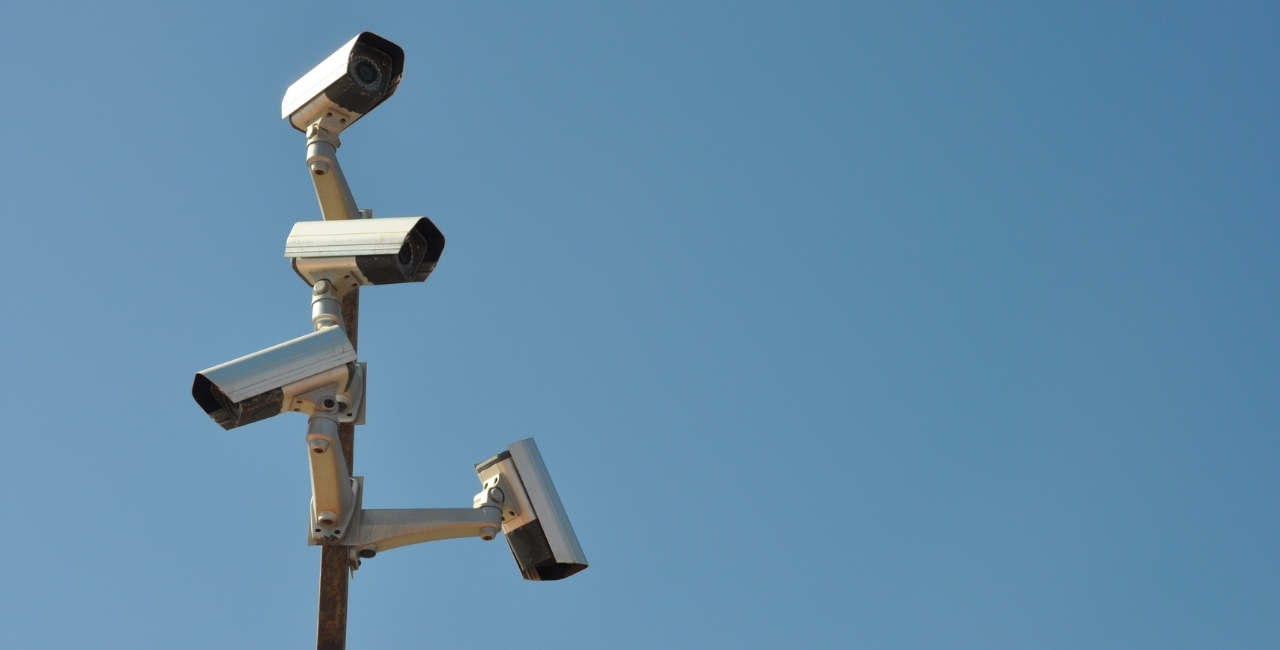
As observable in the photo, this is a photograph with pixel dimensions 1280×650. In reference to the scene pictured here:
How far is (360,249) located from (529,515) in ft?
5.57

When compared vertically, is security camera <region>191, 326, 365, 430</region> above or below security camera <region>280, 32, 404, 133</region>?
below

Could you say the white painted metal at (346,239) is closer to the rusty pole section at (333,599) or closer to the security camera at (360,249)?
the security camera at (360,249)

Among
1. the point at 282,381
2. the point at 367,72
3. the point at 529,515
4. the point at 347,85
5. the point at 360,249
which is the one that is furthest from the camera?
the point at 367,72

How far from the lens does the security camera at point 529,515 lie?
314 inches

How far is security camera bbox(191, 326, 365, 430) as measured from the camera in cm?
696

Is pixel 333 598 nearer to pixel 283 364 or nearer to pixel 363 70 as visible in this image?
pixel 283 364

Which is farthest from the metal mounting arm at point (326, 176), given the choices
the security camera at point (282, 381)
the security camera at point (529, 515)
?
the security camera at point (529, 515)

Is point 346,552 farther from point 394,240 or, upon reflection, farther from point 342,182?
point 342,182

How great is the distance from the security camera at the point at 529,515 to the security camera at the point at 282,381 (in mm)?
989

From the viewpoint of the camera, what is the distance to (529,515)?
8023 mm

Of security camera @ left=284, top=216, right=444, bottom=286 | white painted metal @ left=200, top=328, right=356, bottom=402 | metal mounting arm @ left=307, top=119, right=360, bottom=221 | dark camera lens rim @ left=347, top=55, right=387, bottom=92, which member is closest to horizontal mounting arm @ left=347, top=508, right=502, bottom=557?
white painted metal @ left=200, top=328, right=356, bottom=402

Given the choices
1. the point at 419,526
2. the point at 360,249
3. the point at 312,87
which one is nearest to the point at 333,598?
the point at 419,526

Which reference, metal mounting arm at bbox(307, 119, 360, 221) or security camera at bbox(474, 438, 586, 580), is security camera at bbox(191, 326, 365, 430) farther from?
metal mounting arm at bbox(307, 119, 360, 221)

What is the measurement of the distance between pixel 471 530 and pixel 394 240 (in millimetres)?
1593
